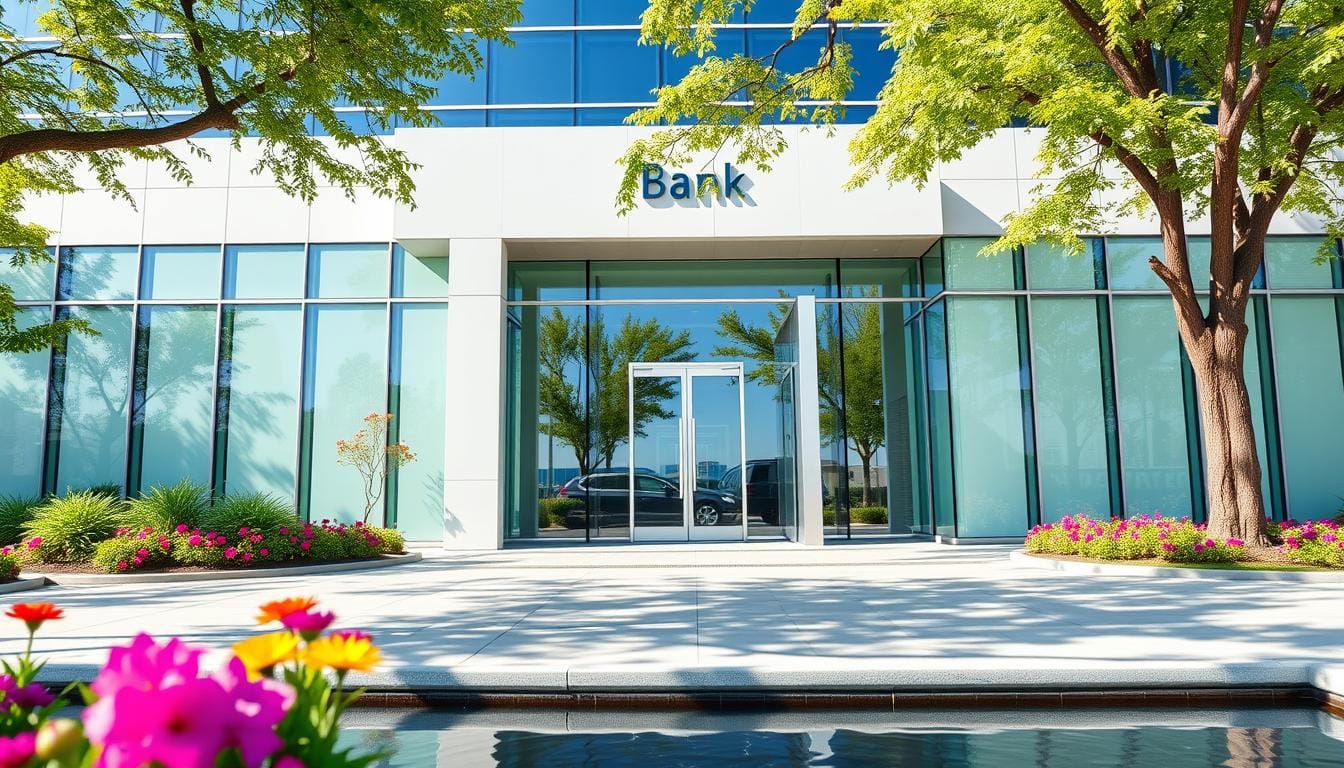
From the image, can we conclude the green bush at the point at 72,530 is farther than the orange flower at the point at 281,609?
Yes

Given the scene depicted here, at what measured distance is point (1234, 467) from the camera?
10188 mm

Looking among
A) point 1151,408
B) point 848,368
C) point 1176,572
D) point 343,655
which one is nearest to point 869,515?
point 848,368

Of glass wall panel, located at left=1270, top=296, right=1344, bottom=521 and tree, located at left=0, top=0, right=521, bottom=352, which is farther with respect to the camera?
glass wall panel, located at left=1270, top=296, right=1344, bottom=521

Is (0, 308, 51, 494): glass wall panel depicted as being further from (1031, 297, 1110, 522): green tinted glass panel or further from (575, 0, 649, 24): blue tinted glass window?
(1031, 297, 1110, 522): green tinted glass panel

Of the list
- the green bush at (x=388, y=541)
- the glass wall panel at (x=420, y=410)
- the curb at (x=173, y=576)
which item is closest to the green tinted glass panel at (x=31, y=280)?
the glass wall panel at (x=420, y=410)

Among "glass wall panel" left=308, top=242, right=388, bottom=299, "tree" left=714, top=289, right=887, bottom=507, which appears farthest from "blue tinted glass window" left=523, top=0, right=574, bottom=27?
"tree" left=714, top=289, right=887, bottom=507

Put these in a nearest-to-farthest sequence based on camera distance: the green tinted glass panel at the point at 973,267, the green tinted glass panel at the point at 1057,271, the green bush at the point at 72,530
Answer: the green bush at the point at 72,530 < the green tinted glass panel at the point at 973,267 < the green tinted glass panel at the point at 1057,271

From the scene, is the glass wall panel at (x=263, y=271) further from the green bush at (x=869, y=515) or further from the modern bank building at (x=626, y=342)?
the green bush at (x=869, y=515)

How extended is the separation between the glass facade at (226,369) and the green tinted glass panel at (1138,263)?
11.7 m

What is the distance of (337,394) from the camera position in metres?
14.9

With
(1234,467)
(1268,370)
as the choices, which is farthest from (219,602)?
(1268,370)

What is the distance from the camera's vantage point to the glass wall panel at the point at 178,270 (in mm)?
15234

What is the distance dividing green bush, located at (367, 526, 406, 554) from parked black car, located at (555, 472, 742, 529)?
315cm

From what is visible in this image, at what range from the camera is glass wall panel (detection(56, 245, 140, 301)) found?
1531 centimetres
